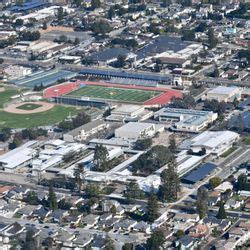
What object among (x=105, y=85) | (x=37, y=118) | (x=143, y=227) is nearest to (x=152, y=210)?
(x=143, y=227)

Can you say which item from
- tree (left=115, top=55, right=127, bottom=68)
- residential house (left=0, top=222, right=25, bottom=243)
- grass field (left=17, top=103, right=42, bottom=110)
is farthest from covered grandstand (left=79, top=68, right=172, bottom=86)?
residential house (left=0, top=222, right=25, bottom=243)

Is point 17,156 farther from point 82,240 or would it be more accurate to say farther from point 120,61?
point 120,61

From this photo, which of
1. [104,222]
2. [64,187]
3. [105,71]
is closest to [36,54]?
[105,71]

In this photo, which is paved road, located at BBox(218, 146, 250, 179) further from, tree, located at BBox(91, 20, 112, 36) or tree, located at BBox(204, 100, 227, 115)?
tree, located at BBox(91, 20, 112, 36)

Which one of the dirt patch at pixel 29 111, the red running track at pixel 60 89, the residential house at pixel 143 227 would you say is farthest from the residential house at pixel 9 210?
the red running track at pixel 60 89

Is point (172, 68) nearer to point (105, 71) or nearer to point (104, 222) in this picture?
point (105, 71)

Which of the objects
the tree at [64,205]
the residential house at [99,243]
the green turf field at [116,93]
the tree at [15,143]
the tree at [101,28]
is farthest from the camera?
the tree at [101,28]

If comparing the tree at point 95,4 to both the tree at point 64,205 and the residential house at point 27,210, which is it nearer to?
the residential house at point 27,210
